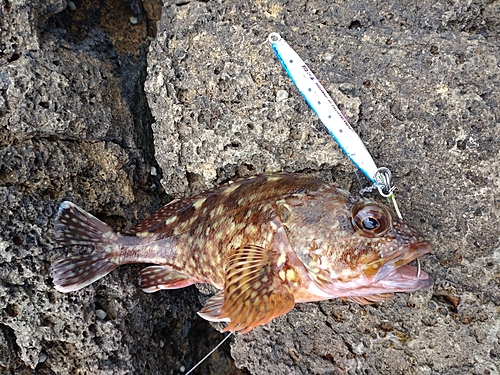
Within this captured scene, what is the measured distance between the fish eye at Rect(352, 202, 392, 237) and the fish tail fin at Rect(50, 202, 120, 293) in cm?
148

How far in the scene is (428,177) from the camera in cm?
258

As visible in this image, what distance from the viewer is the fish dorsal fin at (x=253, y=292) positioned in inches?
83.0

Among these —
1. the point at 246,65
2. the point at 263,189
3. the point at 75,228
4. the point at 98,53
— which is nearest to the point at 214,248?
the point at 263,189

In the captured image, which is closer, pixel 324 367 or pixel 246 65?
pixel 246 65

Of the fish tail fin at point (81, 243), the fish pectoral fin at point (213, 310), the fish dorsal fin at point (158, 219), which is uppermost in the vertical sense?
the fish tail fin at point (81, 243)

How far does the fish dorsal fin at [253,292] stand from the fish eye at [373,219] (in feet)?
1.48

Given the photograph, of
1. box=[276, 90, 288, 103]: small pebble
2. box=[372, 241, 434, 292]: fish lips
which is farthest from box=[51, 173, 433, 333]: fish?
box=[276, 90, 288, 103]: small pebble

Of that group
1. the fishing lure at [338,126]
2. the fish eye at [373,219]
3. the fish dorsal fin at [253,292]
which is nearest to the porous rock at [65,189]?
the fish dorsal fin at [253,292]

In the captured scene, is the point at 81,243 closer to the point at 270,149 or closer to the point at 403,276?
the point at 270,149

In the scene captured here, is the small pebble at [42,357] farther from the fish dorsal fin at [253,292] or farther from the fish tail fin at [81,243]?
the fish dorsal fin at [253,292]

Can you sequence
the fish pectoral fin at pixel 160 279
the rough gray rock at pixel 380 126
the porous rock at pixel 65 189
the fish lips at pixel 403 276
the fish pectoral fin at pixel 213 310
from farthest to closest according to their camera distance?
the fish pectoral fin at pixel 160 279 → the porous rock at pixel 65 189 → the rough gray rock at pixel 380 126 → the fish pectoral fin at pixel 213 310 → the fish lips at pixel 403 276

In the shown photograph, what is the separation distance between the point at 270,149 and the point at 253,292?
938 mm

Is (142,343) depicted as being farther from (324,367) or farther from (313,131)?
(313,131)

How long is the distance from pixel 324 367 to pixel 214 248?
115cm
